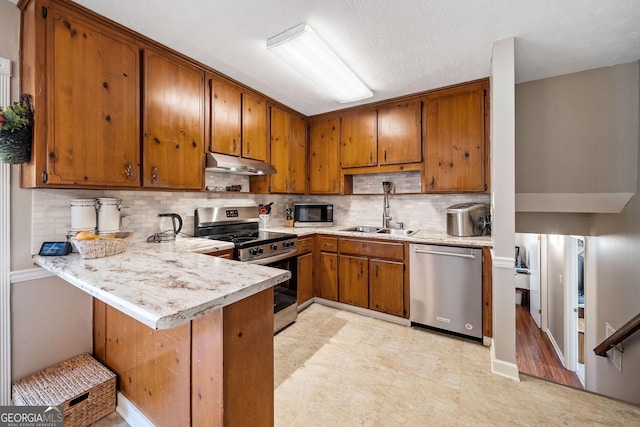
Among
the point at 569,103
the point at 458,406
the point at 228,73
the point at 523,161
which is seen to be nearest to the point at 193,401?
the point at 458,406

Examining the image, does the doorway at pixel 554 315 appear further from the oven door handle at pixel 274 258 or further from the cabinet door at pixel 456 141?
the oven door handle at pixel 274 258

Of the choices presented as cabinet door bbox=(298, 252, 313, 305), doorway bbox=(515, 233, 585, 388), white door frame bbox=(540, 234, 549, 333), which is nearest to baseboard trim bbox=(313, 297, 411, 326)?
cabinet door bbox=(298, 252, 313, 305)

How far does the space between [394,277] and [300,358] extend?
4.15ft

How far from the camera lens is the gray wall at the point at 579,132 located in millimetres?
2297

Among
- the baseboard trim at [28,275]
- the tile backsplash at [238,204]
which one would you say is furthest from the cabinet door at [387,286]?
the baseboard trim at [28,275]

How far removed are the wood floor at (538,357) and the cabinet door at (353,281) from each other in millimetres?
1889

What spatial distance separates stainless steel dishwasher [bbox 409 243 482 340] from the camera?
2.38 m

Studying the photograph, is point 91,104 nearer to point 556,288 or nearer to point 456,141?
point 456,141

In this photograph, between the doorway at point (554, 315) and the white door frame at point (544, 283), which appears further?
the white door frame at point (544, 283)

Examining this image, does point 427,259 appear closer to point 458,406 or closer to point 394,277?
point 394,277

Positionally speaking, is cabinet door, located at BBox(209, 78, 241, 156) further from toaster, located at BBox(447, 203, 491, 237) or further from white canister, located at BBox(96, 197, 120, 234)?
toaster, located at BBox(447, 203, 491, 237)

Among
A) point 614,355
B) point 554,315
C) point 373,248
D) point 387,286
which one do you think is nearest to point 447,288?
point 387,286

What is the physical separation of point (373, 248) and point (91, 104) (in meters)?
2.65

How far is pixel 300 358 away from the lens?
7.13ft
